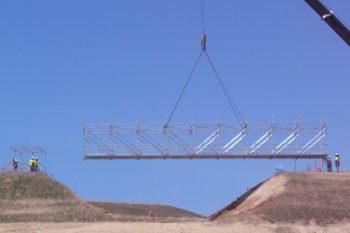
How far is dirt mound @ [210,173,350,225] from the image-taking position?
6631cm

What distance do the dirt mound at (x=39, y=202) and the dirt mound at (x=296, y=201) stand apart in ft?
31.9

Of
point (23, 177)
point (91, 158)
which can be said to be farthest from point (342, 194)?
point (23, 177)

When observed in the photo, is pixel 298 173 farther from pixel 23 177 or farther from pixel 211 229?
pixel 23 177

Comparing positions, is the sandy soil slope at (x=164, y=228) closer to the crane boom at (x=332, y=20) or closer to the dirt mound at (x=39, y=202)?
the dirt mound at (x=39, y=202)

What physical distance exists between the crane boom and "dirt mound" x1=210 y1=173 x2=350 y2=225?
51.1 ft

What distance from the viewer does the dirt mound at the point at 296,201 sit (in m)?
66.3

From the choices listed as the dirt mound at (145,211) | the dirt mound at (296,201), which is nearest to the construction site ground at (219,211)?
the dirt mound at (296,201)

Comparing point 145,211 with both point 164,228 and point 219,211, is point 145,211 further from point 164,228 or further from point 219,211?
point 164,228

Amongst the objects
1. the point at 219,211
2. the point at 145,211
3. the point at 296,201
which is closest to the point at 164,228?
the point at 296,201

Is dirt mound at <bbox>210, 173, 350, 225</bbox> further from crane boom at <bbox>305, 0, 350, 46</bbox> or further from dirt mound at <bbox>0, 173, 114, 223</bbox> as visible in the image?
crane boom at <bbox>305, 0, 350, 46</bbox>

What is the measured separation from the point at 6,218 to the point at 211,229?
13.4 m

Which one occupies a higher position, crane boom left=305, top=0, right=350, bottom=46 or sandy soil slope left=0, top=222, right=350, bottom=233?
crane boom left=305, top=0, right=350, bottom=46

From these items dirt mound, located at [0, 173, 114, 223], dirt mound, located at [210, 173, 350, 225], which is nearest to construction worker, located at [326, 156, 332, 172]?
dirt mound, located at [210, 173, 350, 225]

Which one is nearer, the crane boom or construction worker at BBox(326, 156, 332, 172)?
the crane boom
